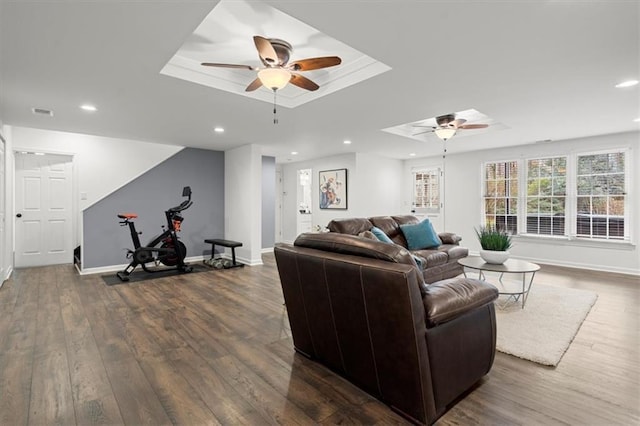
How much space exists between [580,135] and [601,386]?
16.5ft

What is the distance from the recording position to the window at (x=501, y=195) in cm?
664

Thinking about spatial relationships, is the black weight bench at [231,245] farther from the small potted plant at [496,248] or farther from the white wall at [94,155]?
the small potted plant at [496,248]

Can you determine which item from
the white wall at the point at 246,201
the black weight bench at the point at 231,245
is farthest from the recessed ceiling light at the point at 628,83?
the black weight bench at the point at 231,245

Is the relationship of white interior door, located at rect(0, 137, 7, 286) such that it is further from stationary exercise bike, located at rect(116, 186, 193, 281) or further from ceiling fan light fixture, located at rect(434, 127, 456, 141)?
ceiling fan light fixture, located at rect(434, 127, 456, 141)

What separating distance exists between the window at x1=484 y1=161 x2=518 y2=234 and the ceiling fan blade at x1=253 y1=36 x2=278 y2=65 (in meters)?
5.99

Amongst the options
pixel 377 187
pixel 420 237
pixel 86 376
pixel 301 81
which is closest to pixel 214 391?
pixel 86 376

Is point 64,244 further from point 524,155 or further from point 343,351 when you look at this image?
point 524,155

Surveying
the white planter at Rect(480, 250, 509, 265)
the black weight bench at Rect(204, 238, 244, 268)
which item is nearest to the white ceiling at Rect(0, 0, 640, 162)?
the white planter at Rect(480, 250, 509, 265)

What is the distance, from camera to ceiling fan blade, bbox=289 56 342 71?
245 cm

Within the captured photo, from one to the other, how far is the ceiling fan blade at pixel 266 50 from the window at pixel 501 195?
599cm

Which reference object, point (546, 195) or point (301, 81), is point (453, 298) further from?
point (546, 195)

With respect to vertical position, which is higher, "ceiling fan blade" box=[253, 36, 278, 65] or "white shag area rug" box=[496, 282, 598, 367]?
"ceiling fan blade" box=[253, 36, 278, 65]

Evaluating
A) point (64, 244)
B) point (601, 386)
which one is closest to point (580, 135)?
point (601, 386)

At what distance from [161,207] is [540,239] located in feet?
24.6
